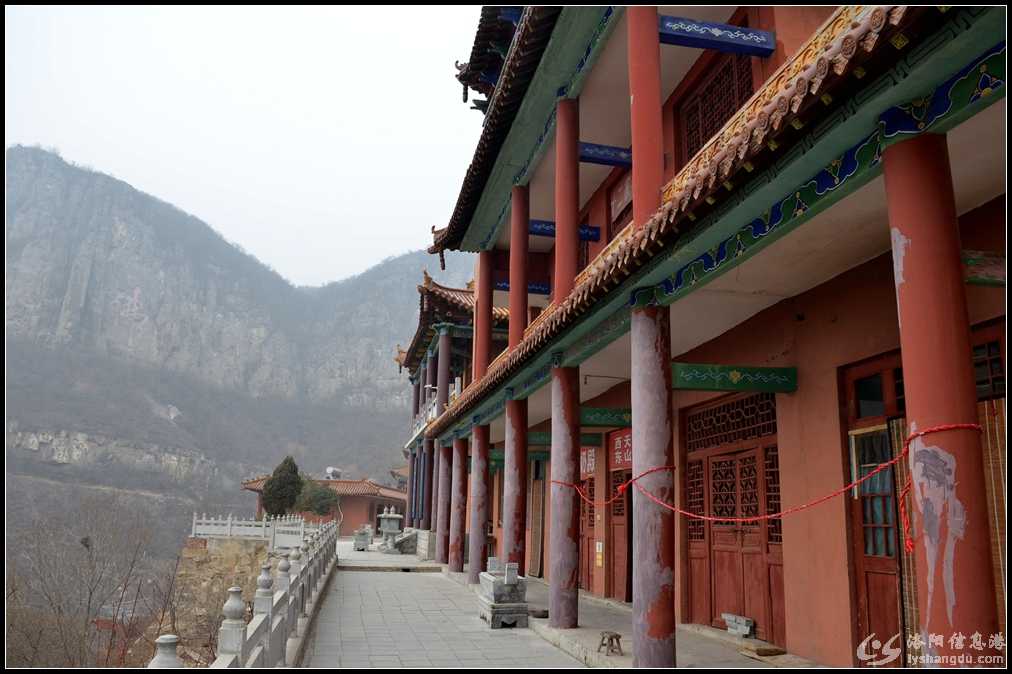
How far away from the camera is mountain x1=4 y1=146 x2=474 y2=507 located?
308ft

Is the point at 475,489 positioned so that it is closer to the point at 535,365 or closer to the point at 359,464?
the point at 535,365

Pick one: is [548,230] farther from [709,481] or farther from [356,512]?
[356,512]

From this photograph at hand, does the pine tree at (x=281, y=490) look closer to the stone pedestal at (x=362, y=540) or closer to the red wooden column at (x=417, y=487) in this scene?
the red wooden column at (x=417, y=487)

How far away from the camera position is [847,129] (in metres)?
4.12

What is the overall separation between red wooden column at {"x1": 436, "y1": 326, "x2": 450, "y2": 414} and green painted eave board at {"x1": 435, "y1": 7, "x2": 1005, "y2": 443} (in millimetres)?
16483

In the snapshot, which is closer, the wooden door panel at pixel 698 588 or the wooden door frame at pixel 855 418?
the wooden door frame at pixel 855 418

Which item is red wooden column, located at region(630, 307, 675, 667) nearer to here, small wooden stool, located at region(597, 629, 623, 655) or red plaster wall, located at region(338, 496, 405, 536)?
small wooden stool, located at region(597, 629, 623, 655)

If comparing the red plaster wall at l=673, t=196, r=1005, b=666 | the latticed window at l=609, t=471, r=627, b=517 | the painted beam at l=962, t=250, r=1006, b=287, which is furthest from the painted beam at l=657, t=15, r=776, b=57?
the latticed window at l=609, t=471, r=627, b=517

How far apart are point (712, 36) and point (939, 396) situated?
17.9 ft

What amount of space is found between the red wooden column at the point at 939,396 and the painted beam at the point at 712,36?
444 cm

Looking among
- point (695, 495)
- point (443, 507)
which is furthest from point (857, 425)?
point (443, 507)

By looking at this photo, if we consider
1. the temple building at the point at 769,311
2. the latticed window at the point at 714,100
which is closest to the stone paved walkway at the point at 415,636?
the temple building at the point at 769,311

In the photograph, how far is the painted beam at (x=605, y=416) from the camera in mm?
10992

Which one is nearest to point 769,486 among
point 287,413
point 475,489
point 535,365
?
point 535,365
